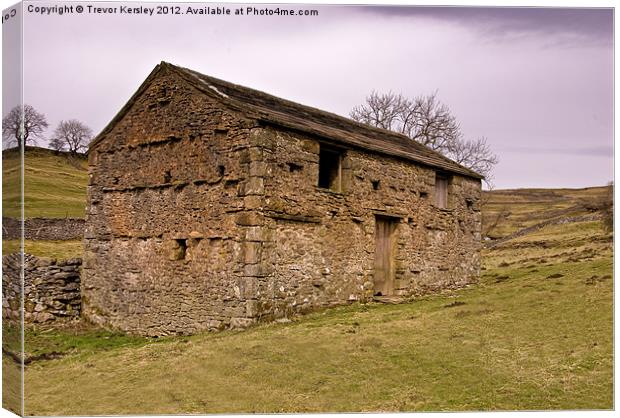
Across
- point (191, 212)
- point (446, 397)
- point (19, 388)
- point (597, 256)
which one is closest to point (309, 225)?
point (191, 212)

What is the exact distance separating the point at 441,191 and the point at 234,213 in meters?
8.97

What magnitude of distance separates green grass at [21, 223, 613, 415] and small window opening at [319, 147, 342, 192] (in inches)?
122

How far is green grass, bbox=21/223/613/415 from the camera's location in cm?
898

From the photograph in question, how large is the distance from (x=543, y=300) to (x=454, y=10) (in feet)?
25.7

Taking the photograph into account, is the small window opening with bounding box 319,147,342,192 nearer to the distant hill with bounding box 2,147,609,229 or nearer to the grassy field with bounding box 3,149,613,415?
the grassy field with bounding box 3,149,613,415

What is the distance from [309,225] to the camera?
14977 millimetres

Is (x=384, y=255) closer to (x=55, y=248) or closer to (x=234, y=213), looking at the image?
(x=234, y=213)

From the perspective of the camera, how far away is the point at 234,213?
1391cm

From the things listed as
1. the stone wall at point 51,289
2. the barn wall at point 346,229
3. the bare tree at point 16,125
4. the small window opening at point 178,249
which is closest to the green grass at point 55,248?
the stone wall at point 51,289

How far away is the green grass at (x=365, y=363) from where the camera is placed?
29.5ft

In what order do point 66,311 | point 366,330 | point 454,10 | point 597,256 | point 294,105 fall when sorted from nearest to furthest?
point 454,10 < point 366,330 < point 66,311 < point 294,105 < point 597,256

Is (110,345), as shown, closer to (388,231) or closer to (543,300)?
(388,231)

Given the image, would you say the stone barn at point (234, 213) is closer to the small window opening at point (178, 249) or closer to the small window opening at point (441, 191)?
the small window opening at point (178, 249)

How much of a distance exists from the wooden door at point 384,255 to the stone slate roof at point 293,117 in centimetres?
190
